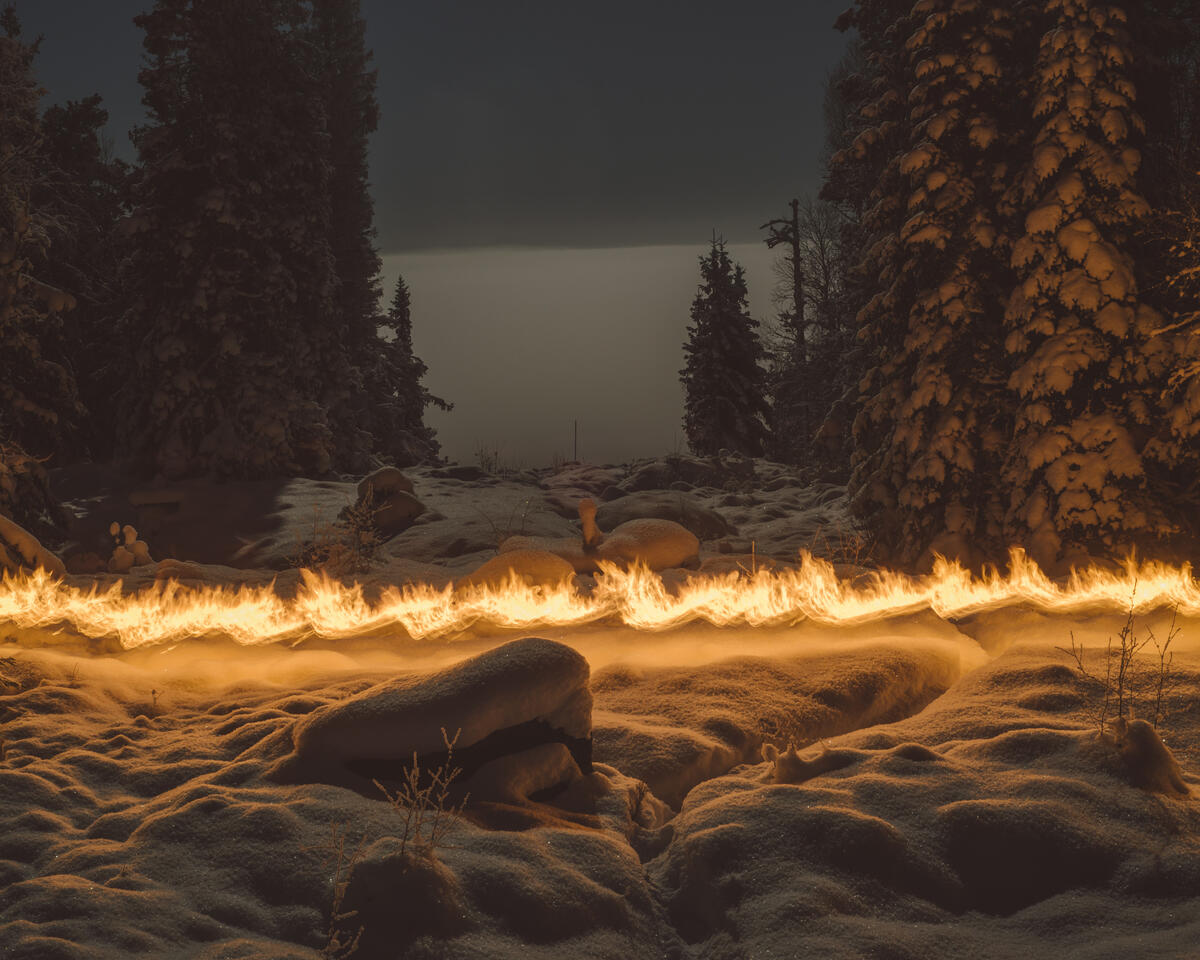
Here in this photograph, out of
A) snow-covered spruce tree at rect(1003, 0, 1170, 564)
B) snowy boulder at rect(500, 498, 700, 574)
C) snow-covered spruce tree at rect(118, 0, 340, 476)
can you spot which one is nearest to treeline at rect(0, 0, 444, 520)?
snow-covered spruce tree at rect(118, 0, 340, 476)

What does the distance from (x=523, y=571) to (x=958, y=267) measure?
6.58 m

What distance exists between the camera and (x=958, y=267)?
11312 mm

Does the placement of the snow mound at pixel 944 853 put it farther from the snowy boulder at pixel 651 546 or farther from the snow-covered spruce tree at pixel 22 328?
the snow-covered spruce tree at pixel 22 328

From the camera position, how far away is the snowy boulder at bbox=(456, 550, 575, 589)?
35.9ft

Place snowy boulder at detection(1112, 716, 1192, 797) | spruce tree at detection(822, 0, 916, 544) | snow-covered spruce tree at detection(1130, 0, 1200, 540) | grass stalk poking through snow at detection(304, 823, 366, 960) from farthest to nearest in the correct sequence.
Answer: spruce tree at detection(822, 0, 916, 544), snow-covered spruce tree at detection(1130, 0, 1200, 540), snowy boulder at detection(1112, 716, 1192, 797), grass stalk poking through snow at detection(304, 823, 366, 960)

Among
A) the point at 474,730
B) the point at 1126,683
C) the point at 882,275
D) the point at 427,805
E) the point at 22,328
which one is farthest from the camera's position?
the point at 22,328

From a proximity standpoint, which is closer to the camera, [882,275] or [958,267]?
[958,267]

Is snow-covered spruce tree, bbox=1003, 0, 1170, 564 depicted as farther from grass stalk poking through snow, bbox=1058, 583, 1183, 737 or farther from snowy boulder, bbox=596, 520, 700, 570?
snowy boulder, bbox=596, 520, 700, 570

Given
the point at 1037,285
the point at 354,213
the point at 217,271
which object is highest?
the point at 354,213

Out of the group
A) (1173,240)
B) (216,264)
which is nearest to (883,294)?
(1173,240)

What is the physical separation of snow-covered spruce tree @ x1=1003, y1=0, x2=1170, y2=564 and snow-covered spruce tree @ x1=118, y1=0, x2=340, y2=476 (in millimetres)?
14005

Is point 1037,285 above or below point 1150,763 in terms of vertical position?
above

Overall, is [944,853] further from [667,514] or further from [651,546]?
[667,514]

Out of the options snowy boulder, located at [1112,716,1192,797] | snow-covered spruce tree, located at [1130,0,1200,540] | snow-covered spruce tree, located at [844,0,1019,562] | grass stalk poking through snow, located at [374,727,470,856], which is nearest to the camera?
grass stalk poking through snow, located at [374,727,470,856]
